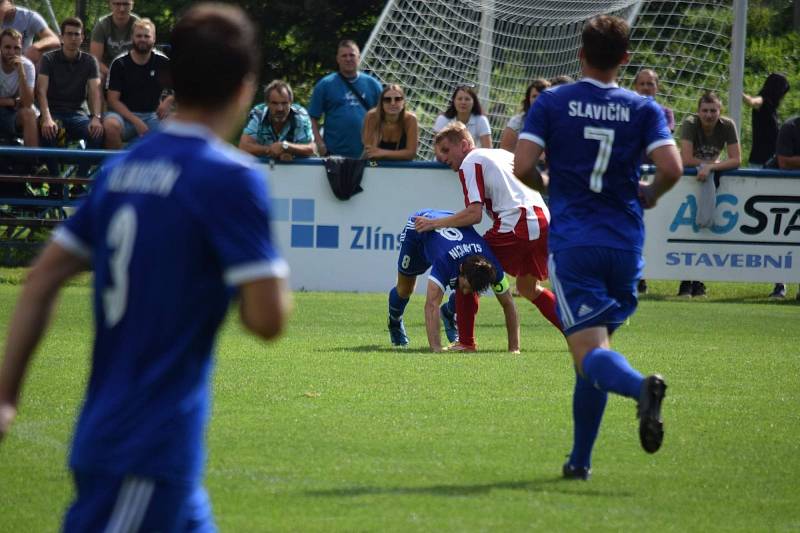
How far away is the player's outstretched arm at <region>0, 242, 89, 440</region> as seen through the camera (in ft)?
10.0

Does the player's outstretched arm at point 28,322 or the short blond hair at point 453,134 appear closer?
the player's outstretched arm at point 28,322

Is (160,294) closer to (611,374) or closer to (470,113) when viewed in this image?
(611,374)

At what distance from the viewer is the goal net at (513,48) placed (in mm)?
20141

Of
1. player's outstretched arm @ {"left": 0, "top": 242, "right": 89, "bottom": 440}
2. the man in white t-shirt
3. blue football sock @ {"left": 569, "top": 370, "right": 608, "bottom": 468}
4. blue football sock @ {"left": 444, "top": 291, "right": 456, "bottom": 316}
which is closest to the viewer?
player's outstretched arm @ {"left": 0, "top": 242, "right": 89, "bottom": 440}

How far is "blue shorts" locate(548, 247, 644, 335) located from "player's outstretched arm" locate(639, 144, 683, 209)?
0.86 feet

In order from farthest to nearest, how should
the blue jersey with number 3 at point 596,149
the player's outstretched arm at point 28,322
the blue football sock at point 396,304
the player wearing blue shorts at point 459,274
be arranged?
the blue football sock at point 396,304
the player wearing blue shorts at point 459,274
the blue jersey with number 3 at point 596,149
the player's outstretched arm at point 28,322

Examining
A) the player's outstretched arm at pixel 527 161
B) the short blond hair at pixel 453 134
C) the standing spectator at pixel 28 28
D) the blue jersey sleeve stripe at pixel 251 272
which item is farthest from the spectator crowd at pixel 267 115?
the blue jersey sleeve stripe at pixel 251 272

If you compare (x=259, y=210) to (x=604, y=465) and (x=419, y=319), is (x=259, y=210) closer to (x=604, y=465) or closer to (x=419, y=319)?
(x=604, y=465)

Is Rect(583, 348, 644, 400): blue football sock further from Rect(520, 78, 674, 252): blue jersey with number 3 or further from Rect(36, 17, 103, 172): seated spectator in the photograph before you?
Rect(36, 17, 103, 172): seated spectator

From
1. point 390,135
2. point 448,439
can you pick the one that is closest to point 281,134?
point 390,135

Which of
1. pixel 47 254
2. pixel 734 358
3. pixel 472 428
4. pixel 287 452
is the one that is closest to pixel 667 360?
pixel 734 358

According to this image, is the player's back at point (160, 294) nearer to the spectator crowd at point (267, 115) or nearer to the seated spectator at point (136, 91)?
the spectator crowd at point (267, 115)

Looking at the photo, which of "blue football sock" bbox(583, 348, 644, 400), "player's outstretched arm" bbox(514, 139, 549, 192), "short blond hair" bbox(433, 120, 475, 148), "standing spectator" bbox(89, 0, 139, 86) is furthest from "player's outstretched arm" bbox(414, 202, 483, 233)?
"standing spectator" bbox(89, 0, 139, 86)

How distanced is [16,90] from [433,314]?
297 inches
